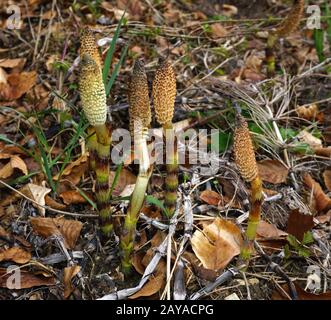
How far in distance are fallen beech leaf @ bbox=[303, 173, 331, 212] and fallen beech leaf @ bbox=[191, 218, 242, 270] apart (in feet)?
1.49

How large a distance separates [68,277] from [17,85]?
1215 millimetres

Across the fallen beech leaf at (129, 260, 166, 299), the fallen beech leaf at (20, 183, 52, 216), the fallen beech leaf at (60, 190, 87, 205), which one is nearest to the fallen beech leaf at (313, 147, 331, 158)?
the fallen beech leaf at (129, 260, 166, 299)

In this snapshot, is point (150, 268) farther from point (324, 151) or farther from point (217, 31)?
point (217, 31)

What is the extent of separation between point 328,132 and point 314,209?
0.55 metres

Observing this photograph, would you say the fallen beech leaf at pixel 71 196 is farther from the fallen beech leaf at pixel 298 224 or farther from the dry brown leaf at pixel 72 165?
the fallen beech leaf at pixel 298 224

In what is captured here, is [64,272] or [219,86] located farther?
[219,86]

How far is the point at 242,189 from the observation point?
2.01 m

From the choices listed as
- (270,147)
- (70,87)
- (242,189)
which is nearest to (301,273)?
(242,189)

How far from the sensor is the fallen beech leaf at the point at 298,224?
1834mm

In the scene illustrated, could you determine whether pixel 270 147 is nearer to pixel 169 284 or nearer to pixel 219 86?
pixel 219 86

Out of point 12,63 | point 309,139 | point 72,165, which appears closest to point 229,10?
point 309,139

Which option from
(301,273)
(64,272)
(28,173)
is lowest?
(301,273)
